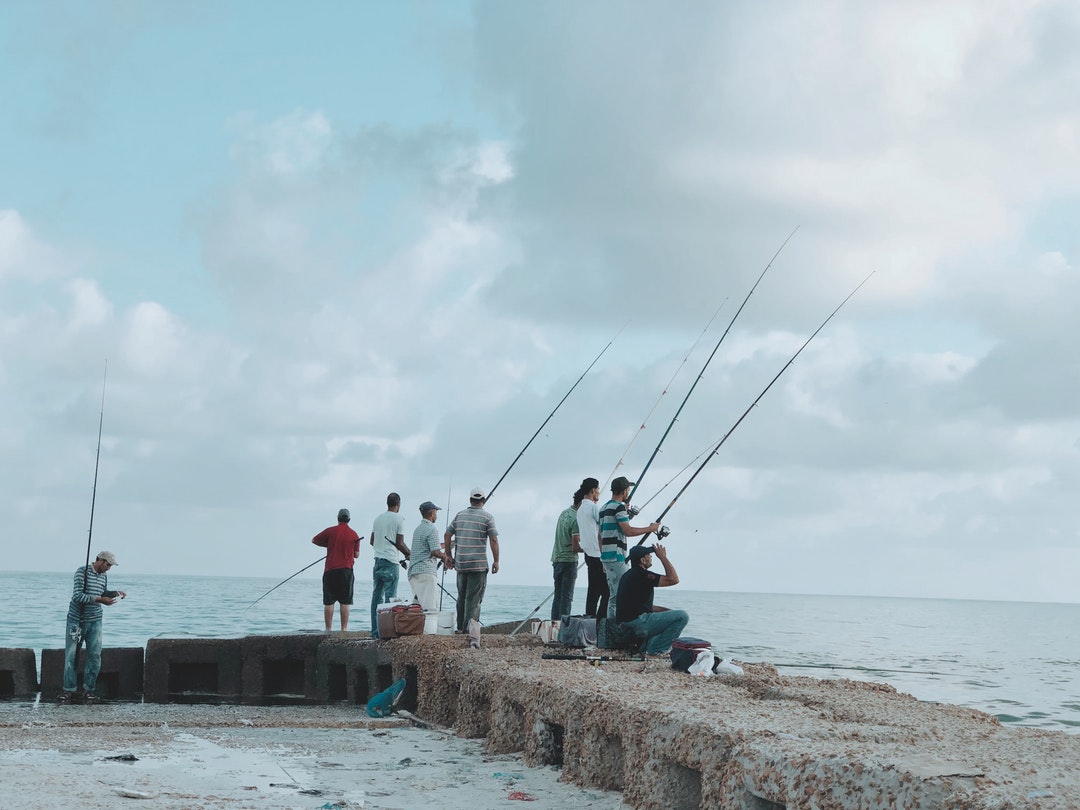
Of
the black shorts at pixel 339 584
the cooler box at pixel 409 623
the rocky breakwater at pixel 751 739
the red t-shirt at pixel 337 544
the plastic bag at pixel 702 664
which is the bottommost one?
the rocky breakwater at pixel 751 739

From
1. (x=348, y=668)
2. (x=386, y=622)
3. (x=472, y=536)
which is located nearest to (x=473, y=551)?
(x=472, y=536)

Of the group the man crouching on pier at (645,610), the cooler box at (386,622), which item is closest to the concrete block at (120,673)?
the cooler box at (386,622)

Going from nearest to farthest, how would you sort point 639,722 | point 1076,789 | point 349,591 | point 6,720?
1. point 1076,789
2. point 639,722
3. point 6,720
4. point 349,591

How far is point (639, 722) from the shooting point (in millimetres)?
5582

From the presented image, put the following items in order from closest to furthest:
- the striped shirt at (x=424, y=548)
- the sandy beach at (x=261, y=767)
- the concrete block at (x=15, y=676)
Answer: the sandy beach at (x=261, y=767) → the striped shirt at (x=424, y=548) → the concrete block at (x=15, y=676)

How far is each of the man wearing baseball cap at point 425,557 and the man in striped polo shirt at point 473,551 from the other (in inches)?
16.8

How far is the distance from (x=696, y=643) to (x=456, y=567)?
3.56 metres

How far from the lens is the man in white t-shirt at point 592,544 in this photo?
1016 cm

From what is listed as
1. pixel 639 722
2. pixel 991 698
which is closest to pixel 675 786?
pixel 639 722

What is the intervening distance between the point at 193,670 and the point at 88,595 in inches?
86.8

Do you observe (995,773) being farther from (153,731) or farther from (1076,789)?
(153,731)

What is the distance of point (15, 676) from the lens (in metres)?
11.7

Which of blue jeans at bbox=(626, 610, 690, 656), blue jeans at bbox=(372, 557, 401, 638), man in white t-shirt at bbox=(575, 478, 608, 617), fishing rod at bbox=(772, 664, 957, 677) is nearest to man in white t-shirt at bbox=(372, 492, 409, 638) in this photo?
blue jeans at bbox=(372, 557, 401, 638)

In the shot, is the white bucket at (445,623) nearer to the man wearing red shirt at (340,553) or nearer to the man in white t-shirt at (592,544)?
the man in white t-shirt at (592,544)
